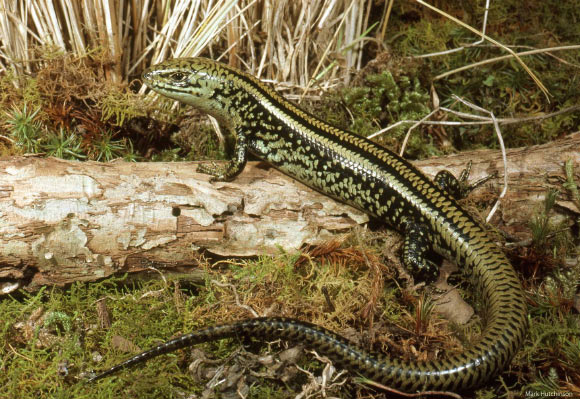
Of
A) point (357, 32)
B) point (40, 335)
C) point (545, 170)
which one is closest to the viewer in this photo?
point (40, 335)

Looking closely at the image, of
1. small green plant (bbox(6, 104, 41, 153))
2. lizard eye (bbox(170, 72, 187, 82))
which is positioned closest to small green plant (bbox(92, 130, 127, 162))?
small green plant (bbox(6, 104, 41, 153))

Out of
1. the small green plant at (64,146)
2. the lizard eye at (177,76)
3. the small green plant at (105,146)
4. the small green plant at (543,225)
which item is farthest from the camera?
the small green plant at (105,146)

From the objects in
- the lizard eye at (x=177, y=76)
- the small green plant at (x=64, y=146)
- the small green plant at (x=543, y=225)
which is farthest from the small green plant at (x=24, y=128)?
the small green plant at (x=543, y=225)

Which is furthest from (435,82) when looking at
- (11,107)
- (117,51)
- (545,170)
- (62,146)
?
(11,107)

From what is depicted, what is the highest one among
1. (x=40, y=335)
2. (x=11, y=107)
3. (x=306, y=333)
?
(x=11, y=107)

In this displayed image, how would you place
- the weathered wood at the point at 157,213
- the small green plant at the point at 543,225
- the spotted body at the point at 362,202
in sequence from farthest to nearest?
the small green plant at the point at 543,225 → the weathered wood at the point at 157,213 → the spotted body at the point at 362,202

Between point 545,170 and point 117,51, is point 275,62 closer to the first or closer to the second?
point 117,51

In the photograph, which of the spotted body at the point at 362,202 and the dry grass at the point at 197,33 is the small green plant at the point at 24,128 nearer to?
the dry grass at the point at 197,33
